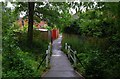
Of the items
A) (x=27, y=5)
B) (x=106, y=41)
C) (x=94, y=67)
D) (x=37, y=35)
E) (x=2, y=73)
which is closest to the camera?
(x=2, y=73)

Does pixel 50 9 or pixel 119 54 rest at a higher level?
pixel 50 9

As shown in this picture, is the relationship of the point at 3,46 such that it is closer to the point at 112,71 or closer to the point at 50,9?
the point at 112,71

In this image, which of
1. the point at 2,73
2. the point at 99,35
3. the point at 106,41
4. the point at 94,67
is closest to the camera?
the point at 2,73

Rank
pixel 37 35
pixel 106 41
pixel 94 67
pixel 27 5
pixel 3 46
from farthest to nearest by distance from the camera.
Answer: pixel 37 35, pixel 27 5, pixel 106 41, pixel 94 67, pixel 3 46

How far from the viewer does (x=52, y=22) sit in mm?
23266

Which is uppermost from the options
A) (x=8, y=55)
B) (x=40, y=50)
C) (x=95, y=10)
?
(x=95, y=10)

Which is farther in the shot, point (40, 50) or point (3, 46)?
point (40, 50)

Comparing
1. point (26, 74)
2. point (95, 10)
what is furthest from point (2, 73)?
point (95, 10)

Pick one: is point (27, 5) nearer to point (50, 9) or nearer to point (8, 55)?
point (50, 9)

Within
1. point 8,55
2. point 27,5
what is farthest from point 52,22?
point 8,55

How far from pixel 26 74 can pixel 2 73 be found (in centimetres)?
113

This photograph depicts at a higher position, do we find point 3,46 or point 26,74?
point 3,46

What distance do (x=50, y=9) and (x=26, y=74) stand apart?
13464mm

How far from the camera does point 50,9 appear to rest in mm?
22750
